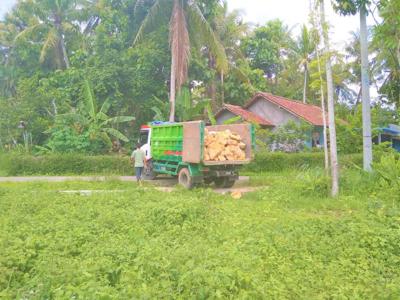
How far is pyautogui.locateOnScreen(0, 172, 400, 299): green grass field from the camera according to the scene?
13.9 ft

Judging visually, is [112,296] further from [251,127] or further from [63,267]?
[251,127]

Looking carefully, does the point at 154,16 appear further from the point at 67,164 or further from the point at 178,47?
the point at 67,164

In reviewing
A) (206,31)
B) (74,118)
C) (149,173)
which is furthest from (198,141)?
(206,31)

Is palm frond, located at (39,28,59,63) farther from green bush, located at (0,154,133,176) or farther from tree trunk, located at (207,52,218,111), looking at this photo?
tree trunk, located at (207,52,218,111)

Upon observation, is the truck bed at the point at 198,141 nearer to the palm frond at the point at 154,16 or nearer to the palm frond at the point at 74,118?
the palm frond at the point at 74,118

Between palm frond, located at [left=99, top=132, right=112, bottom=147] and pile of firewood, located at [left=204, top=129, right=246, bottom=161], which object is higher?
palm frond, located at [left=99, top=132, right=112, bottom=147]

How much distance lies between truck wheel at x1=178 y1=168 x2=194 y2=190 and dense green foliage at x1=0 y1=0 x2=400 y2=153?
22.9ft

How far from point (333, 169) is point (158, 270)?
7.48 metres

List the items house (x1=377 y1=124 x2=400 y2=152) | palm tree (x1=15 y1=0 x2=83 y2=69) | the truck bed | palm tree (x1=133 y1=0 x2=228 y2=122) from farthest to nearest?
palm tree (x1=15 y1=0 x2=83 y2=69)
house (x1=377 y1=124 x2=400 y2=152)
palm tree (x1=133 y1=0 x2=228 y2=122)
the truck bed

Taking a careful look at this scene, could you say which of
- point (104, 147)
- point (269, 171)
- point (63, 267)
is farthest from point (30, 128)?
point (63, 267)

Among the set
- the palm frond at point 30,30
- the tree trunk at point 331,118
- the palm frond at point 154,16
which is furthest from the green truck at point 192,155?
the palm frond at point 30,30

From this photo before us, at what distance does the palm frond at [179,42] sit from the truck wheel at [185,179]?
7.78 m

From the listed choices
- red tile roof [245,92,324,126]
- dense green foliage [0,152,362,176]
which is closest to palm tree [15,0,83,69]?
dense green foliage [0,152,362,176]

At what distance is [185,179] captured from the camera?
13734mm
